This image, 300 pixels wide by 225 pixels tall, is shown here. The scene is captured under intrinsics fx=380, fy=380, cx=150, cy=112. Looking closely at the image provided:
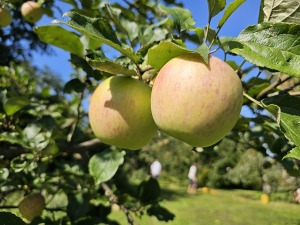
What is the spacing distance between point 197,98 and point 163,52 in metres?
0.13

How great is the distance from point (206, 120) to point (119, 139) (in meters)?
0.27

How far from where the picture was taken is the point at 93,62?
0.79 m

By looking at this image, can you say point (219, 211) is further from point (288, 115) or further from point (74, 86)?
point (288, 115)

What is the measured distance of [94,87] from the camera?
5.33 ft

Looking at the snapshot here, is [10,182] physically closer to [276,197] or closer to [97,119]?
[97,119]

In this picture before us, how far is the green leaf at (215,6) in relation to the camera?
82 cm

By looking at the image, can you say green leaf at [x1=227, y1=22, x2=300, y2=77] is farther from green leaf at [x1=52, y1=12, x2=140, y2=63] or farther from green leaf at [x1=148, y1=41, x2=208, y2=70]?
green leaf at [x1=52, y1=12, x2=140, y2=63]

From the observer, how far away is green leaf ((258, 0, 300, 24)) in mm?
831

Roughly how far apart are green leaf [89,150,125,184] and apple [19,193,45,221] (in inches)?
19.0

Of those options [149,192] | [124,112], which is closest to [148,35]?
[124,112]

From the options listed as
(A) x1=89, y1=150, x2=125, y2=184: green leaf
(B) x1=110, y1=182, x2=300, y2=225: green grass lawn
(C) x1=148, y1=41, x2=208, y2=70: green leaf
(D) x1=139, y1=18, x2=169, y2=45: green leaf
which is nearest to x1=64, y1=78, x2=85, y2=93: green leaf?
(A) x1=89, y1=150, x2=125, y2=184: green leaf

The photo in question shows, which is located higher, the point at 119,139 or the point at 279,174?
the point at 119,139

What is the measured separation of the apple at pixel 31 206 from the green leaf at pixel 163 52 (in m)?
1.16

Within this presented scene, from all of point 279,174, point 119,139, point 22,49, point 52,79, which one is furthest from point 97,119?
point 52,79
